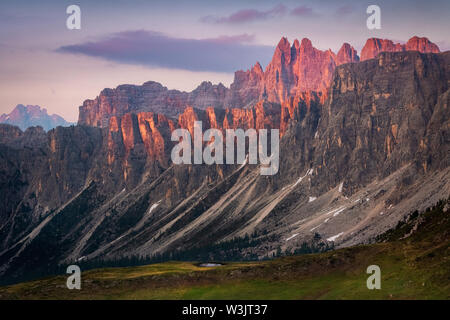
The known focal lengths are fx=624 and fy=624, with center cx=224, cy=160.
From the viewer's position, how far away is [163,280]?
377ft

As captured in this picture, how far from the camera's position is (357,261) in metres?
110

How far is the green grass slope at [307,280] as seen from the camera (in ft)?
313

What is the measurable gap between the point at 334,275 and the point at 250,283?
1459cm

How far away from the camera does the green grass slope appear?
313 ft

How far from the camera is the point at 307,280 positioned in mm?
106812
